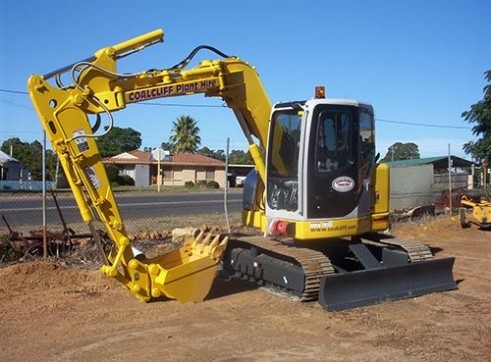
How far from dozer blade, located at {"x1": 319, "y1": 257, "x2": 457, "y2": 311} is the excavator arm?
1.56 metres

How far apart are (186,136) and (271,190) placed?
75.3 m

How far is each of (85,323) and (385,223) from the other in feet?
15.2

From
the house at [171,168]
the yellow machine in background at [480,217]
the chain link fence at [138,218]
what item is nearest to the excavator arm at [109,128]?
the chain link fence at [138,218]

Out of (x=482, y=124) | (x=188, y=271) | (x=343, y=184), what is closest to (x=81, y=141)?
(x=188, y=271)

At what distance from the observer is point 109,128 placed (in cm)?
705

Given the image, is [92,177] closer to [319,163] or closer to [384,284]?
[319,163]

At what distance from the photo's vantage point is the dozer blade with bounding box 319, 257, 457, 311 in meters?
7.40

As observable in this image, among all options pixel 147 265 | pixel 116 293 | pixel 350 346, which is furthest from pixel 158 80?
pixel 350 346

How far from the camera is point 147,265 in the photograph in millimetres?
7211

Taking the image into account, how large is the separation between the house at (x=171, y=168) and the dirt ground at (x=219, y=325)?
50.0 m

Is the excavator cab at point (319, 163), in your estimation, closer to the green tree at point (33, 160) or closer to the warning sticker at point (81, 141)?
the warning sticker at point (81, 141)

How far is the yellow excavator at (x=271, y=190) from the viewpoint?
695cm

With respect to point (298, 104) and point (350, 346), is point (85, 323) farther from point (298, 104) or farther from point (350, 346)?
point (298, 104)

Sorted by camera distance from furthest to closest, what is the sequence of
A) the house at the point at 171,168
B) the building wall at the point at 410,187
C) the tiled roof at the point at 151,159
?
the tiled roof at the point at 151,159 < the house at the point at 171,168 < the building wall at the point at 410,187
